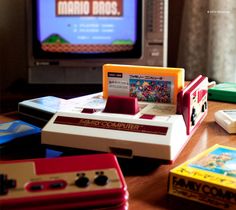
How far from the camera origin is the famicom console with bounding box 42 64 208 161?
72 cm

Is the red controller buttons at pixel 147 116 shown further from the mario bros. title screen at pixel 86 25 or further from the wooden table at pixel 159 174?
the mario bros. title screen at pixel 86 25

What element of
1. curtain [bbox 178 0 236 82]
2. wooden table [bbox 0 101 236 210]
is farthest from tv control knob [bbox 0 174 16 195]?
curtain [bbox 178 0 236 82]

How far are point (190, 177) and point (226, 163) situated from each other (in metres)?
0.09

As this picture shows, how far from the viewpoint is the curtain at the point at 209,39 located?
5.37 feet

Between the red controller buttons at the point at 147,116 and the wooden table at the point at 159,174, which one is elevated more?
the red controller buttons at the point at 147,116

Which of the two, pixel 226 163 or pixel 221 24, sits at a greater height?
pixel 221 24

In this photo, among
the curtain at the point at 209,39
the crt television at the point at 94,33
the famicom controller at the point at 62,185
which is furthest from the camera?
the curtain at the point at 209,39

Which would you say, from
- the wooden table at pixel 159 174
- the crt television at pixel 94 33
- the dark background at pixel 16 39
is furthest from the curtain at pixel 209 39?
the wooden table at pixel 159 174

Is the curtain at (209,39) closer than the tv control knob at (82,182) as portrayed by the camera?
No

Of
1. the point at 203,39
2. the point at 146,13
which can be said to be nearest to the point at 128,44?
the point at 146,13

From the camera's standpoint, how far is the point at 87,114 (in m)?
0.80

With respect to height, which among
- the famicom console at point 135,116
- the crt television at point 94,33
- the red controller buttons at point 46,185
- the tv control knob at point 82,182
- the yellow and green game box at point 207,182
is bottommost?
the yellow and green game box at point 207,182

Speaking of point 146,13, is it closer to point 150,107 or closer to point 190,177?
point 150,107

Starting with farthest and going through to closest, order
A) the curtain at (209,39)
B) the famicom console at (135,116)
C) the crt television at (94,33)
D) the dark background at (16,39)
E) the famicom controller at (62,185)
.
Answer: the dark background at (16,39) → the curtain at (209,39) → the crt television at (94,33) → the famicom console at (135,116) → the famicom controller at (62,185)
